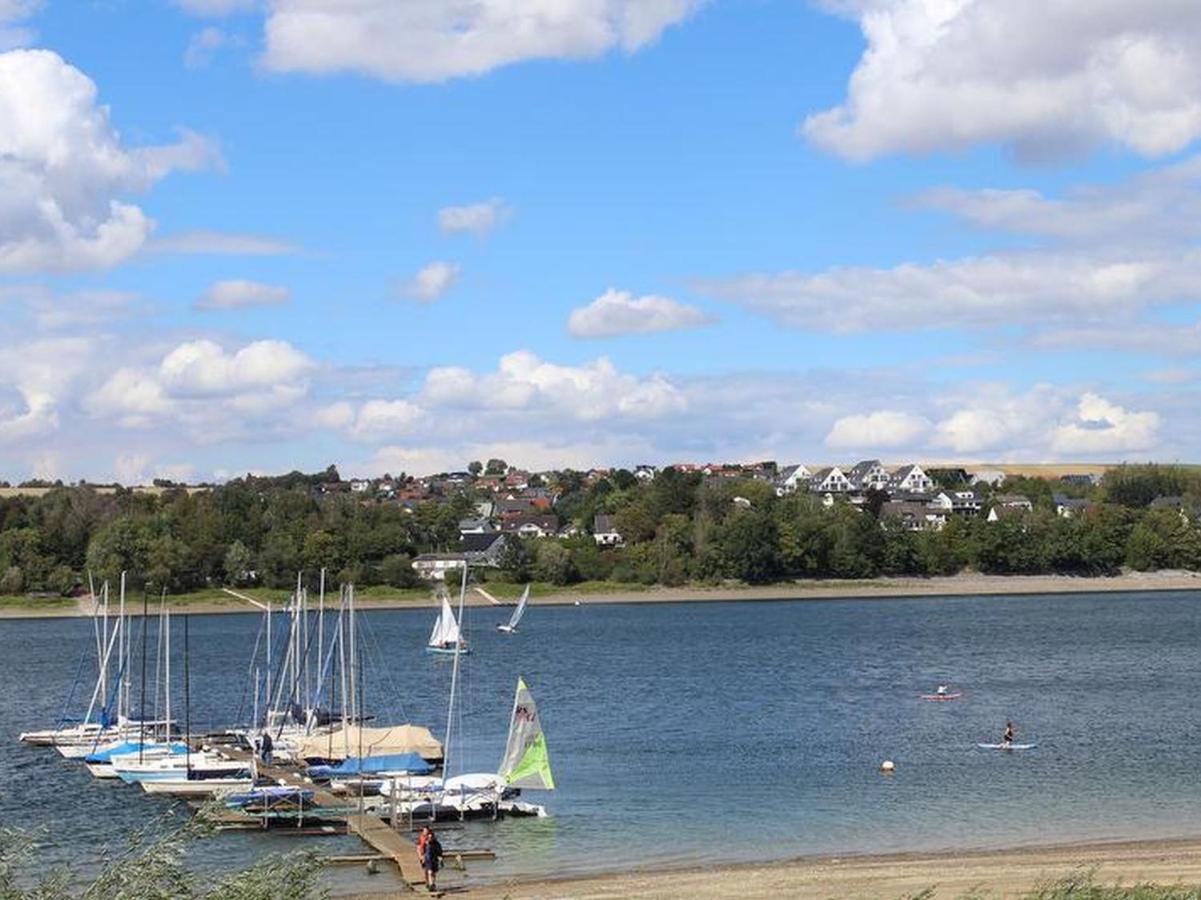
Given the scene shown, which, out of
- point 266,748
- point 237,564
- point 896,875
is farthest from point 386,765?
point 237,564

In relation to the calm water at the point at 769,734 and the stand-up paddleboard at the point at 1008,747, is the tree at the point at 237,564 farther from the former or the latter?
the stand-up paddleboard at the point at 1008,747

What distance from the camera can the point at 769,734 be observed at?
71.6 m

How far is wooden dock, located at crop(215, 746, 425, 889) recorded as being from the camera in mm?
41844

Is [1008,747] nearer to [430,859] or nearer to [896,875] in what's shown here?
[896,875]

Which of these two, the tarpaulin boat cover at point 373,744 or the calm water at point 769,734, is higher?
the tarpaulin boat cover at point 373,744

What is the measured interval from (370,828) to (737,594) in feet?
470

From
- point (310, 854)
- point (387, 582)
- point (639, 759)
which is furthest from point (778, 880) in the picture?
point (387, 582)

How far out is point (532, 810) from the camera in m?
49.9

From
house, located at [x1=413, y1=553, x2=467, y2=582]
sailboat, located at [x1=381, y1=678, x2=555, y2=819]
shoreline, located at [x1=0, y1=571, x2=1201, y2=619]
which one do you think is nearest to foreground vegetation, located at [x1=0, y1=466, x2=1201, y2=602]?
shoreline, located at [x1=0, y1=571, x2=1201, y2=619]

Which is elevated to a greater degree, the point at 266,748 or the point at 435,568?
the point at 435,568

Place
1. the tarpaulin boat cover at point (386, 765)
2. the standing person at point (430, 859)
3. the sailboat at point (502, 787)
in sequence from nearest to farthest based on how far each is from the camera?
the standing person at point (430, 859)
the sailboat at point (502, 787)
the tarpaulin boat cover at point (386, 765)

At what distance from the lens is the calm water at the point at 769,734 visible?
4731 centimetres

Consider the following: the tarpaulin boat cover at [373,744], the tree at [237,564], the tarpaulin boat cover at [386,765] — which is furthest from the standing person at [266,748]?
the tree at [237,564]

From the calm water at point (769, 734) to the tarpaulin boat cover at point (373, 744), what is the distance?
2491mm
